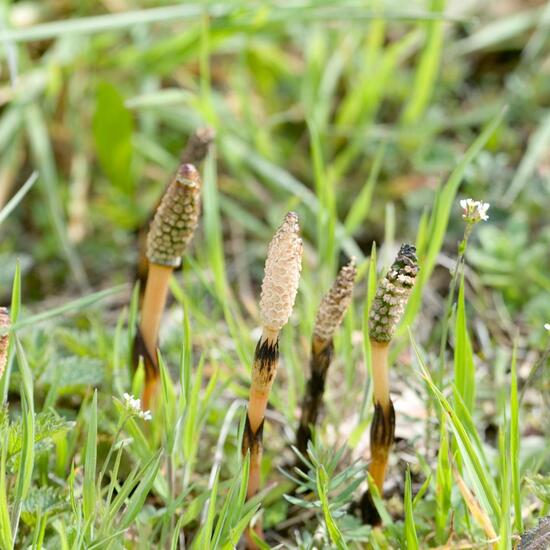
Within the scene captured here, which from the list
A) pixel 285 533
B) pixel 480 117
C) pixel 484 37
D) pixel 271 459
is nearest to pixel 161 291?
pixel 271 459

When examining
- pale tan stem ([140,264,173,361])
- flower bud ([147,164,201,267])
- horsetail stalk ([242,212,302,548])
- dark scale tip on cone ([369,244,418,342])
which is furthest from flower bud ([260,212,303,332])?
pale tan stem ([140,264,173,361])

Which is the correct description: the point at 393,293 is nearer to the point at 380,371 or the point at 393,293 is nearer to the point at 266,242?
the point at 380,371

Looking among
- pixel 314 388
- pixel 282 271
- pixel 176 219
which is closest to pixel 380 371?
pixel 314 388

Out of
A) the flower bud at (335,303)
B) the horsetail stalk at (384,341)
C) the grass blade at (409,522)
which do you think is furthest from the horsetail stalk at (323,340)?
the grass blade at (409,522)

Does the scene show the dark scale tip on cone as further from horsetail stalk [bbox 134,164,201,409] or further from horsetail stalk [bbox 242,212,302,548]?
horsetail stalk [bbox 134,164,201,409]

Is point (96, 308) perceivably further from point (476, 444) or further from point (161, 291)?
point (476, 444)

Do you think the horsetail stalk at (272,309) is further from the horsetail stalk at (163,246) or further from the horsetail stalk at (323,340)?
the horsetail stalk at (163,246)
